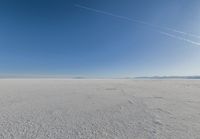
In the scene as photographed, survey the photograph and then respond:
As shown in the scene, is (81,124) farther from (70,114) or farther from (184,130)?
(184,130)

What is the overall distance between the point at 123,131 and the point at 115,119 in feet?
2.66

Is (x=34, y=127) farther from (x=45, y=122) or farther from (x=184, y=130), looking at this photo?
(x=184, y=130)

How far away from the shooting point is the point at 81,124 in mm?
3625

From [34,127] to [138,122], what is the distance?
9.03 ft

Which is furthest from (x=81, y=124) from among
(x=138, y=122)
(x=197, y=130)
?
(x=197, y=130)

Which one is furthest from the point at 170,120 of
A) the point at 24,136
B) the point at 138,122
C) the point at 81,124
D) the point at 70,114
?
the point at 24,136

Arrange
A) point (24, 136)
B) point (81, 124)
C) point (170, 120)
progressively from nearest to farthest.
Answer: point (24, 136)
point (81, 124)
point (170, 120)

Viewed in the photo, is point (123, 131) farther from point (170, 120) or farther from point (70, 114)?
point (70, 114)

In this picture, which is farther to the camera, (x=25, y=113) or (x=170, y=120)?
(x=25, y=113)

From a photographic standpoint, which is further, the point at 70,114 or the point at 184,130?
the point at 70,114

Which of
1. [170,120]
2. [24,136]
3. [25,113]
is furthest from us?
[25,113]

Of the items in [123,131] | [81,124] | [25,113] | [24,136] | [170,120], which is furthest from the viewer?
[25,113]

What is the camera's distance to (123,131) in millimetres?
3178

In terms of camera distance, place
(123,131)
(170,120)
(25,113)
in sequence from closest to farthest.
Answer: (123,131) < (170,120) < (25,113)
